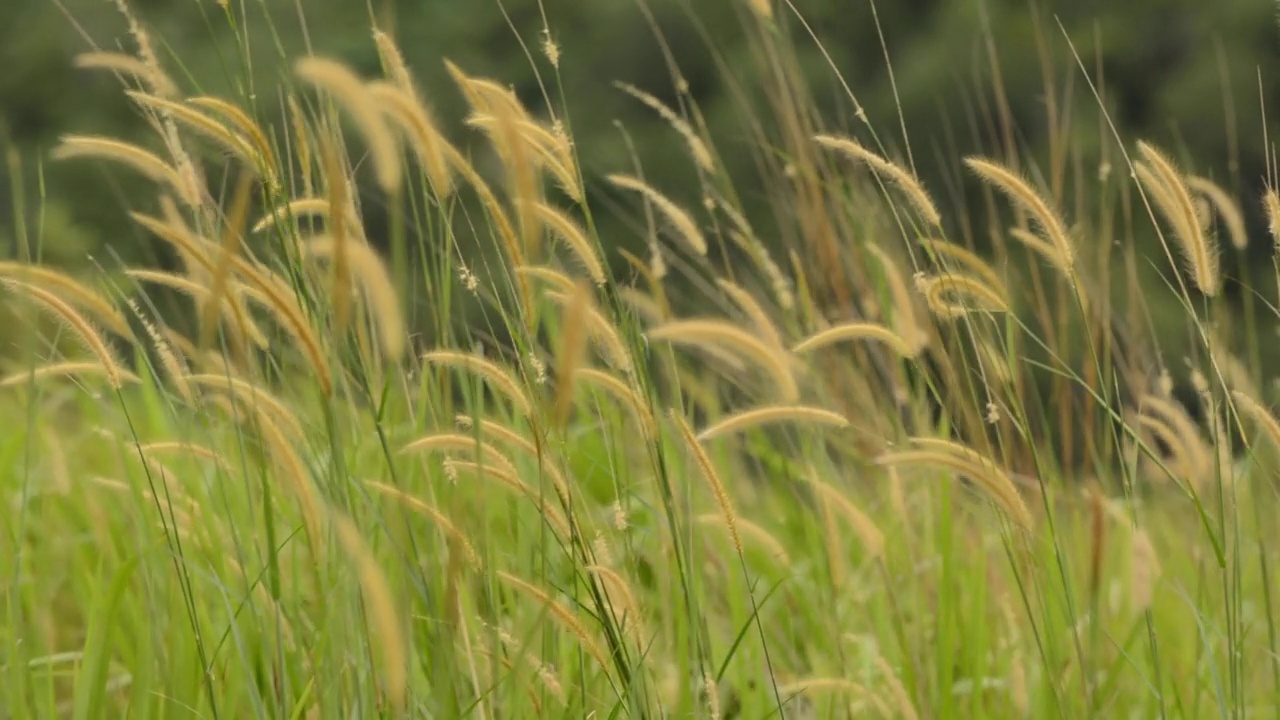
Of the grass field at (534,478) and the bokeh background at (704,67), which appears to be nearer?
the grass field at (534,478)

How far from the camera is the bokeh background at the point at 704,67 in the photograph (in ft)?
58.0

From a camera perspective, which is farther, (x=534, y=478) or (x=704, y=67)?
(x=704, y=67)

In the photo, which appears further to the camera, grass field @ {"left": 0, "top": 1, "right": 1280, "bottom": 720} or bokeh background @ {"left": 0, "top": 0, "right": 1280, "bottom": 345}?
bokeh background @ {"left": 0, "top": 0, "right": 1280, "bottom": 345}

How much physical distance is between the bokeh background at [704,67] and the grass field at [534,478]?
1456cm

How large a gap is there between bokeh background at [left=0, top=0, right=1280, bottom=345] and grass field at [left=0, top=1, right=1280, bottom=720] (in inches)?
573

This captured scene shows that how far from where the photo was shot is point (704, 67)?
66.1 feet

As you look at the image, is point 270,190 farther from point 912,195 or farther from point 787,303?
point 787,303

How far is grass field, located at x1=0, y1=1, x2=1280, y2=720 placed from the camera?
1.08m

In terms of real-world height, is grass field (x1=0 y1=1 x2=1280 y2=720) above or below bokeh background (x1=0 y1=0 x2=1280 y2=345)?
above

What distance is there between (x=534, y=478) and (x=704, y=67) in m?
18.8

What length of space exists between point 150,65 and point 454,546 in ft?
2.11

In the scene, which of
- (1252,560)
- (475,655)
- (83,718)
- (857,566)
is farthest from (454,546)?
(1252,560)

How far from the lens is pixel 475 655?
1308 mm

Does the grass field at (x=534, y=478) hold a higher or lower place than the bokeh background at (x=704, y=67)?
higher
